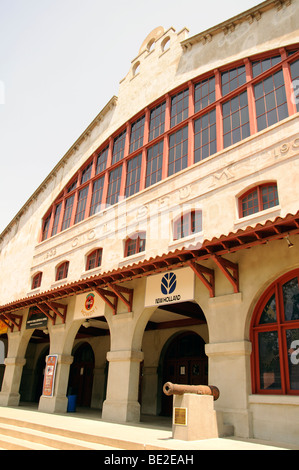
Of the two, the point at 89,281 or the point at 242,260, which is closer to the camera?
the point at 242,260

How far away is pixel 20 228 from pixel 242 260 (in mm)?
21239

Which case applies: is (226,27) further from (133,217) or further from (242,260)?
(242,260)

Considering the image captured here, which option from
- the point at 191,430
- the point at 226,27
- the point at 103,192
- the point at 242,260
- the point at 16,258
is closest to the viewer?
the point at 191,430

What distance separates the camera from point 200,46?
18016mm

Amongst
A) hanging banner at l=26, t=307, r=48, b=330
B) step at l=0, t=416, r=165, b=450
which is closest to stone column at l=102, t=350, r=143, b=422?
step at l=0, t=416, r=165, b=450

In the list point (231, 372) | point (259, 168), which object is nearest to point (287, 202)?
point (259, 168)

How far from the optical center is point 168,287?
12.5 meters

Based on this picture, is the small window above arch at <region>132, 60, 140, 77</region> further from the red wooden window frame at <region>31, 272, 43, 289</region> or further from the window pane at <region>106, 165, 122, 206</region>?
the red wooden window frame at <region>31, 272, 43, 289</region>

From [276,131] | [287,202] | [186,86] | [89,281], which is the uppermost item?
[186,86]

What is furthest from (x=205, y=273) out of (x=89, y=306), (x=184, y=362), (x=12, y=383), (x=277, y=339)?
(x=12, y=383)

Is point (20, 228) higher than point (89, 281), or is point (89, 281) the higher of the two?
point (20, 228)

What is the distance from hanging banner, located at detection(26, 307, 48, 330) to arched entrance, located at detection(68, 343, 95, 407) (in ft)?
14.0

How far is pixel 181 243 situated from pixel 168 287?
2.60 metres

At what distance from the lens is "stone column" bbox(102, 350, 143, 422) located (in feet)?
42.0
